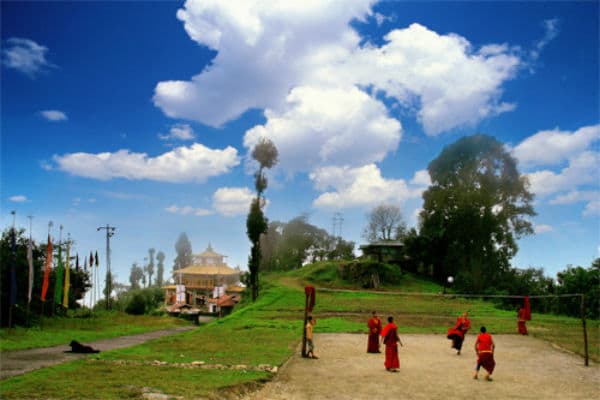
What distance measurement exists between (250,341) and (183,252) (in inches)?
3292

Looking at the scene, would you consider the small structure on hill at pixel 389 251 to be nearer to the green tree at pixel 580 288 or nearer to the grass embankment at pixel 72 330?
the green tree at pixel 580 288

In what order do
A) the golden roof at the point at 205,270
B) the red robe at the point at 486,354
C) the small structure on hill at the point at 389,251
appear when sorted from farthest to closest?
the golden roof at the point at 205,270, the small structure on hill at the point at 389,251, the red robe at the point at 486,354

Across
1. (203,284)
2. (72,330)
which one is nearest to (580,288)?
(72,330)

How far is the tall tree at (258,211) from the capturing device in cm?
4925

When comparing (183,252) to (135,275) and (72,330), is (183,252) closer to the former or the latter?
(135,275)

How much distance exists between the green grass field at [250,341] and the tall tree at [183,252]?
5249 centimetres

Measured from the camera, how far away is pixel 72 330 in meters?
30.9

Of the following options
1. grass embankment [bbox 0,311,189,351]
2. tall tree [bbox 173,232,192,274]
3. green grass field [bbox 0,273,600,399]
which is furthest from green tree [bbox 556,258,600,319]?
tall tree [bbox 173,232,192,274]

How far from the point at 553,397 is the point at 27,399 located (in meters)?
12.8

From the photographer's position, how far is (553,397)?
1296 cm

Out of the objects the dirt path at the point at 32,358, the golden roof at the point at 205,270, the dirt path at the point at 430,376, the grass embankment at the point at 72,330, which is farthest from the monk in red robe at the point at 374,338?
the golden roof at the point at 205,270

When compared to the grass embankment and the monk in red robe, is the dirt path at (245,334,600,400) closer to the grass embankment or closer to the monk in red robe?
the monk in red robe

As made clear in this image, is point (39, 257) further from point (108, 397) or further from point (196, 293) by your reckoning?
point (196, 293)

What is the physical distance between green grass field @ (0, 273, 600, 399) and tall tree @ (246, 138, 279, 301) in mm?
3495
